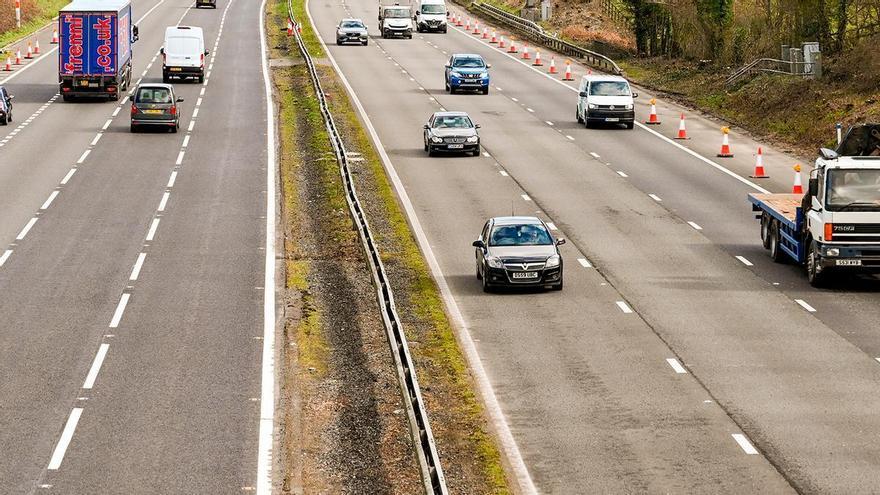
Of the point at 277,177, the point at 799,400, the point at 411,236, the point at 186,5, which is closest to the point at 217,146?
the point at 277,177

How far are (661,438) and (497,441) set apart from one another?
2.21m

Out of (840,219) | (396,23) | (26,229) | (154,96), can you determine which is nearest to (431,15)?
(396,23)

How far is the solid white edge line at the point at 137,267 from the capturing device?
32.3 metres

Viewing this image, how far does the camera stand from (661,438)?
21.0 metres

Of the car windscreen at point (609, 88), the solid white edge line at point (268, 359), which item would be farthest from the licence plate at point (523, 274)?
the car windscreen at point (609, 88)

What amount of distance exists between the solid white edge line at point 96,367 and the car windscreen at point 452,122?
85.6ft

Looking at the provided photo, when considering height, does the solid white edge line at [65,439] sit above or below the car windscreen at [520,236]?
below

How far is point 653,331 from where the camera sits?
27.6m

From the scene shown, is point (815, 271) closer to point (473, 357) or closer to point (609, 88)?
point (473, 357)

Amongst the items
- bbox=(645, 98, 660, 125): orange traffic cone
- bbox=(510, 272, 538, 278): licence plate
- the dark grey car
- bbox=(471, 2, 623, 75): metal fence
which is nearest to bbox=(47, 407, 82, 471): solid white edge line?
bbox=(510, 272, 538, 278): licence plate

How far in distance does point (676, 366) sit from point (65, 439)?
9735 mm

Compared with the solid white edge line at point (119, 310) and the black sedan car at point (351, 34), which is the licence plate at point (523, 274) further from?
the black sedan car at point (351, 34)

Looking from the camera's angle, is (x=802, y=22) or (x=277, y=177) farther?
(x=802, y=22)

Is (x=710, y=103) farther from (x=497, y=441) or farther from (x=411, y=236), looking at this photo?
(x=497, y=441)
